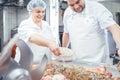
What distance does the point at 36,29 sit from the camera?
1.60 metres

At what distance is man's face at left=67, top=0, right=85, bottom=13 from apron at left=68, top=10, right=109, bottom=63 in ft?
0.17

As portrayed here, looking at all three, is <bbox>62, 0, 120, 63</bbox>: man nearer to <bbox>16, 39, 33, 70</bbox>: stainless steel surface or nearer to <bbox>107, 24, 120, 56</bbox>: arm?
<bbox>107, 24, 120, 56</bbox>: arm

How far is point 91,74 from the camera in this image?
1.07 metres

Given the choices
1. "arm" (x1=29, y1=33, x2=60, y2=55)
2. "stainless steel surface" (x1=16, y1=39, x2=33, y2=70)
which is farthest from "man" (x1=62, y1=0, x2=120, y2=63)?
"stainless steel surface" (x1=16, y1=39, x2=33, y2=70)

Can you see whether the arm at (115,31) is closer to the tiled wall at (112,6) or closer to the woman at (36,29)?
the tiled wall at (112,6)

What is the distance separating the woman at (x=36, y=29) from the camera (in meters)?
1.51

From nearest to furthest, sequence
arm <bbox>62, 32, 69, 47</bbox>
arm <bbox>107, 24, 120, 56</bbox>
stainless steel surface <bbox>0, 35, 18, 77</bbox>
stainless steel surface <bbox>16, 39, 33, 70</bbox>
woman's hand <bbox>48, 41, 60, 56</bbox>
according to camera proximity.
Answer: stainless steel surface <bbox>0, 35, 18, 77</bbox> → stainless steel surface <bbox>16, 39, 33, 70</bbox> → woman's hand <bbox>48, 41, 60, 56</bbox> → arm <bbox>107, 24, 120, 56</bbox> → arm <bbox>62, 32, 69, 47</bbox>

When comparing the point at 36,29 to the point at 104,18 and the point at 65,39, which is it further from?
the point at 104,18

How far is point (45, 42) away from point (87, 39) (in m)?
0.39

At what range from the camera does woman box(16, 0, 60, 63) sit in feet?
4.96

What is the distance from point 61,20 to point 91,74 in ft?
2.53

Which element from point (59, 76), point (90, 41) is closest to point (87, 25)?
point (90, 41)

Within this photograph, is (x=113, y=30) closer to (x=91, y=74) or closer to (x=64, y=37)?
(x=64, y=37)

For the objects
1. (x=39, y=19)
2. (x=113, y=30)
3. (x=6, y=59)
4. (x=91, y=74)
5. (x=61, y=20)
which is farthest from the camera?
(x=61, y=20)
